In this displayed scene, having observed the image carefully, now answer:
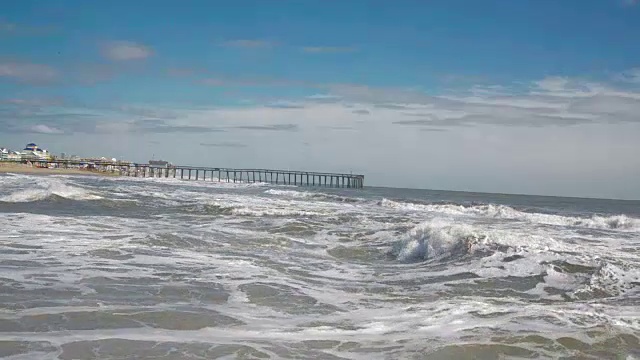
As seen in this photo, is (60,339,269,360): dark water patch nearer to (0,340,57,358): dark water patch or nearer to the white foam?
(0,340,57,358): dark water patch

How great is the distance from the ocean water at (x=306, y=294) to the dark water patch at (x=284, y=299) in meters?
0.02

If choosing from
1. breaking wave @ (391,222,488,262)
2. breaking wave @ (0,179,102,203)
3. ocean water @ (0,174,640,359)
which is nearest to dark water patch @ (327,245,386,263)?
ocean water @ (0,174,640,359)

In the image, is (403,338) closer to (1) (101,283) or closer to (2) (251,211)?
(1) (101,283)

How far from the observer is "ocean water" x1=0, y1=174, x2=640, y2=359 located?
5.61 metres

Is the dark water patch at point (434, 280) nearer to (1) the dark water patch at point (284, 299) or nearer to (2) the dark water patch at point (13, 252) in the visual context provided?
(1) the dark water patch at point (284, 299)

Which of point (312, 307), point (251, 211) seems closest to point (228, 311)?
point (312, 307)

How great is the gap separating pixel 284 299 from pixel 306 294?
50cm

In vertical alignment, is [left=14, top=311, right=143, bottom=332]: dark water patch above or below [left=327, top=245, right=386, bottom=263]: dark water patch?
above

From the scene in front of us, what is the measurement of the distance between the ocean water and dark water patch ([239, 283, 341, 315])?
1.0 inches

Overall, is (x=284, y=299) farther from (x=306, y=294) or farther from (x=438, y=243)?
(x=438, y=243)

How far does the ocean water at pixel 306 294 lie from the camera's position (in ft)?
18.4

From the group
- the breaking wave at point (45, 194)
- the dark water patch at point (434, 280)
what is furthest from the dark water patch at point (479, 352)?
the breaking wave at point (45, 194)

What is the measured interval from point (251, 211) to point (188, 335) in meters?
17.2

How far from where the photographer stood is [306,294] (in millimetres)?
8180
